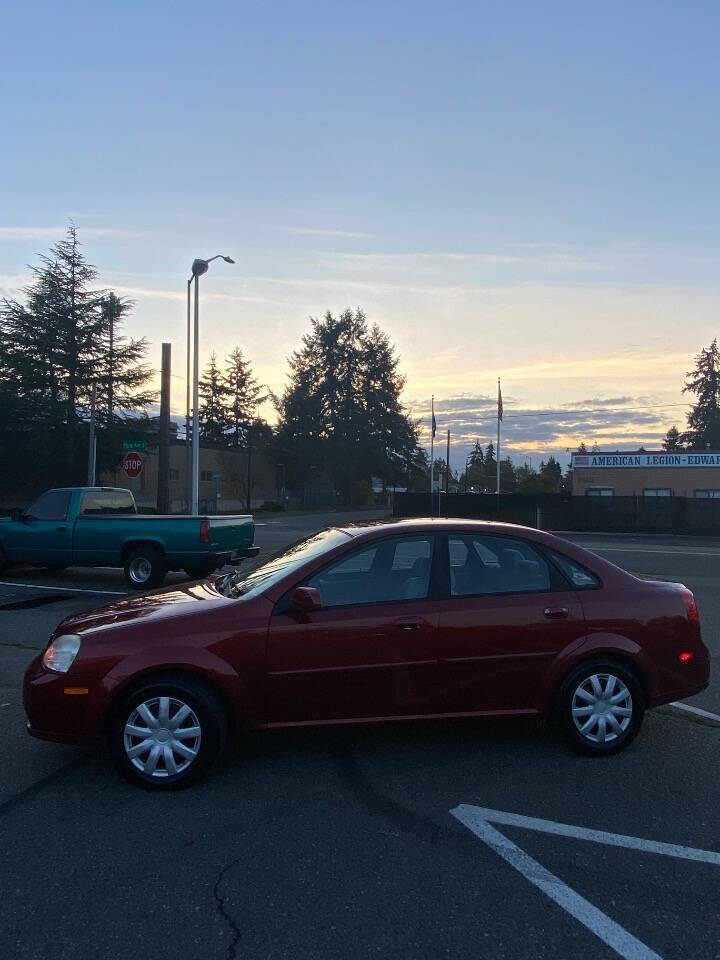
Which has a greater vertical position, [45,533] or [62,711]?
[45,533]

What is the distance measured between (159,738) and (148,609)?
829mm

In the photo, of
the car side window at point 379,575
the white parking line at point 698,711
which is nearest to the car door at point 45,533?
the car side window at point 379,575

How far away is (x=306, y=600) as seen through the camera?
447 cm

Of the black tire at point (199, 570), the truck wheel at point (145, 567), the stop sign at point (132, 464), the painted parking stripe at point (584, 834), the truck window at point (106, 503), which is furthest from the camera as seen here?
the stop sign at point (132, 464)

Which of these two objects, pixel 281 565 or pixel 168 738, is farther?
pixel 281 565

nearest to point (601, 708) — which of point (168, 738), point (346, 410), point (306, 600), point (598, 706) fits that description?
point (598, 706)

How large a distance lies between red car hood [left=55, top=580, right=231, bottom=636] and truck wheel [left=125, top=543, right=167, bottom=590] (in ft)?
23.7

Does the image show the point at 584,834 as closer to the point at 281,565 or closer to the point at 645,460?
the point at 281,565

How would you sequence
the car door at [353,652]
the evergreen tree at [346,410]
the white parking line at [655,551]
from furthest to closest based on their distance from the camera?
the evergreen tree at [346,410] < the white parking line at [655,551] < the car door at [353,652]

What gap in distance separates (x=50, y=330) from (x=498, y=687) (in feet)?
149

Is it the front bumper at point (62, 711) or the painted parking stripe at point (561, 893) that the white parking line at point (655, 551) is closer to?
the painted parking stripe at point (561, 893)

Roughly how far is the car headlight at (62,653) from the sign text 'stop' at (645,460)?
45.8 metres

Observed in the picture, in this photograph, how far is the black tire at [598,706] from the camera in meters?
4.88

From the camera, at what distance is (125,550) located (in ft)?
41.4
